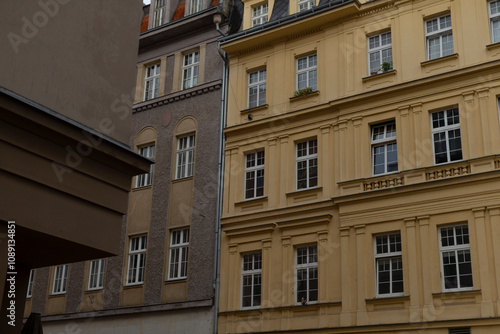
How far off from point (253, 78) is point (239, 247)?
666 cm

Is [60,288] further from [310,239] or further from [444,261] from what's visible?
[444,261]

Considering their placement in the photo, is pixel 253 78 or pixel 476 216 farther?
pixel 253 78

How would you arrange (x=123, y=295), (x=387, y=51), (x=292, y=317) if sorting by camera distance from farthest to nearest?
(x=123, y=295), (x=387, y=51), (x=292, y=317)

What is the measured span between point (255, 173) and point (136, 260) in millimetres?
5874

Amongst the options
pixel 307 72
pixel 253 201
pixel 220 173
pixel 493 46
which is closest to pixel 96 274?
pixel 220 173

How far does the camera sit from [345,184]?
69.1ft

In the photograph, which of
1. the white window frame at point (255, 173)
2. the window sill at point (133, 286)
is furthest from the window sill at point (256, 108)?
the window sill at point (133, 286)

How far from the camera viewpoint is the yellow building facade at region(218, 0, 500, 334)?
18.5 metres

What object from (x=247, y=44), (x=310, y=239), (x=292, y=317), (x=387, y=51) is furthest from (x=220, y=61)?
(x=292, y=317)

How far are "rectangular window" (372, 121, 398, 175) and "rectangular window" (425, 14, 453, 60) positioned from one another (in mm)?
2623

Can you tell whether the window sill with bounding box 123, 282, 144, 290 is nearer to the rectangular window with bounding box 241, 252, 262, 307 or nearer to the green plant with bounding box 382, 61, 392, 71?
the rectangular window with bounding box 241, 252, 262, 307

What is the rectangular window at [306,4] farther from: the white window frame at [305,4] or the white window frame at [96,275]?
the white window frame at [96,275]

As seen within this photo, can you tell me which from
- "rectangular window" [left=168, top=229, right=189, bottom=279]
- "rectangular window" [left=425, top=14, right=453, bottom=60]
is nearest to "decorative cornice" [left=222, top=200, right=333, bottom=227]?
"rectangular window" [left=168, top=229, right=189, bottom=279]

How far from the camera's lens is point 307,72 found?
78.2ft
